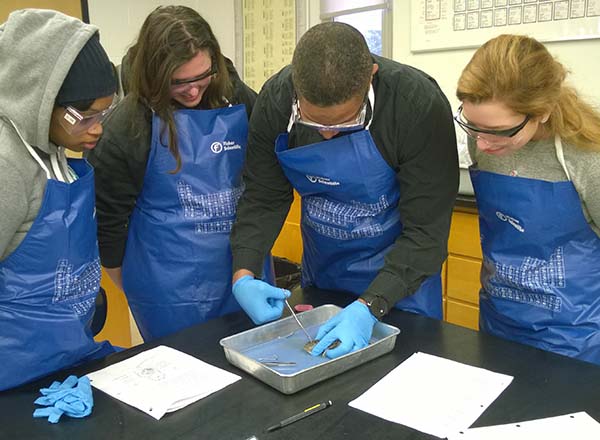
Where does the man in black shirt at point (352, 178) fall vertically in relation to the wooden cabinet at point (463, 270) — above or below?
above

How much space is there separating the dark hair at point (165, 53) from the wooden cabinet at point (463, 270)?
4.46ft

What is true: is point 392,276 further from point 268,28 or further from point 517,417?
point 268,28

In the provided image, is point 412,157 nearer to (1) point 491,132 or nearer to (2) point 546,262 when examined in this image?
(1) point 491,132

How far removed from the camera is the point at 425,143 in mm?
1337

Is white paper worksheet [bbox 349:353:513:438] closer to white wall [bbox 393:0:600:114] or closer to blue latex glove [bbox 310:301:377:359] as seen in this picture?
blue latex glove [bbox 310:301:377:359]

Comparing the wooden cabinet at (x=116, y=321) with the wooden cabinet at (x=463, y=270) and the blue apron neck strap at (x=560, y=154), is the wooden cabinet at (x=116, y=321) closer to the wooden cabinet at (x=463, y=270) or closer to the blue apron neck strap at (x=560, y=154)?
the wooden cabinet at (x=463, y=270)

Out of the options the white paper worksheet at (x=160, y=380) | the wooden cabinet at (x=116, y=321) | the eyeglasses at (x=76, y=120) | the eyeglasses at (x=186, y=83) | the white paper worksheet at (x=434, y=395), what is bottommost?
the wooden cabinet at (x=116, y=321)

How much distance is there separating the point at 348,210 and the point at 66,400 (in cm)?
77

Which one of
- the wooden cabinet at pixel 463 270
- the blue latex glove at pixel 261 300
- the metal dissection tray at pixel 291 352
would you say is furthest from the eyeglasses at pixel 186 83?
the wooden cabinet at pixel 463 270

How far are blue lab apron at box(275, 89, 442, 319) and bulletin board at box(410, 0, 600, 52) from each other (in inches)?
55.2

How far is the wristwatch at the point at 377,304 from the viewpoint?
127 cm

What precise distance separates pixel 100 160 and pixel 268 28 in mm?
2367

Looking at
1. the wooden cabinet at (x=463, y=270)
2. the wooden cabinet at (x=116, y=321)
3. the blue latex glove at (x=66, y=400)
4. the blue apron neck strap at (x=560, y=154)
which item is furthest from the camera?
the wooden cabinet at (x=116, y=321)

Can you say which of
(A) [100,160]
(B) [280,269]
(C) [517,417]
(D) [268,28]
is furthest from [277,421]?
(D) [268,28]
